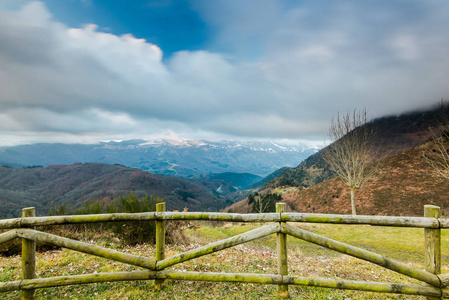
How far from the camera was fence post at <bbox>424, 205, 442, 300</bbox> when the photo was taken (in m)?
3.53

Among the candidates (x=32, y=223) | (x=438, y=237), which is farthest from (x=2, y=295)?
(x=438, y=237)

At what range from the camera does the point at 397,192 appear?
28.1m

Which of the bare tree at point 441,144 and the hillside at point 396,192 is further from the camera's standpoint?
the hillside at point 396,192

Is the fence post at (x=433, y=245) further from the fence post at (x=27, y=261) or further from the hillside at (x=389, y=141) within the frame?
the hillside at (x=389, y=141)

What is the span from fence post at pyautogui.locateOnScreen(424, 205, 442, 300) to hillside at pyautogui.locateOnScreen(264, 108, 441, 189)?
87476mm

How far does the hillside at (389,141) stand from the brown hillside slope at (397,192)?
52161 millimetres

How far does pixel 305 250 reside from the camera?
9656 millimetres

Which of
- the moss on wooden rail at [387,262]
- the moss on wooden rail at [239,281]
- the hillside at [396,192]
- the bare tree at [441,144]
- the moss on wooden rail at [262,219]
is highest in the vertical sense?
the bare tree at [441,144]

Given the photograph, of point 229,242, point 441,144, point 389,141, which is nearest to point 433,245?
point 229,242

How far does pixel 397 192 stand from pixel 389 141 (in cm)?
14365

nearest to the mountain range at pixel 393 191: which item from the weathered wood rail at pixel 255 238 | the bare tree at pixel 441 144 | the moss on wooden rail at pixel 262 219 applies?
the bare tree at pixel 441 144

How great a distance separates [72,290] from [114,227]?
3.50 metres

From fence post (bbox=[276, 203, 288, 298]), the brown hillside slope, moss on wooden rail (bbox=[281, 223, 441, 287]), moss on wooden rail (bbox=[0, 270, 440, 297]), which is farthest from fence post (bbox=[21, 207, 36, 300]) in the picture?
the brown hillside slope

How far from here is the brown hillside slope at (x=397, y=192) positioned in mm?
24828
